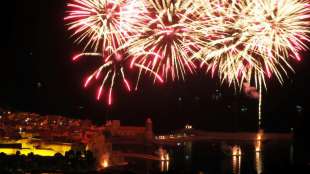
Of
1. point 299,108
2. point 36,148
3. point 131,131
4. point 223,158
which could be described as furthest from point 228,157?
point 299,108

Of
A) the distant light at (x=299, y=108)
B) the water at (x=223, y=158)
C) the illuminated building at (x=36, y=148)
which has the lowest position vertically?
the water at (x=223, y=158)

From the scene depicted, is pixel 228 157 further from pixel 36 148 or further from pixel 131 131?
pixel 36 148

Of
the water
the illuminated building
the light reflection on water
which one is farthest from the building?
the illuminated building

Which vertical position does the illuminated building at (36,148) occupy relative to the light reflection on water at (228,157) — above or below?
above

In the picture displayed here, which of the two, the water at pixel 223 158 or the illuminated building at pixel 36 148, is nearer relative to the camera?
the illuminated building at pixel 36 148

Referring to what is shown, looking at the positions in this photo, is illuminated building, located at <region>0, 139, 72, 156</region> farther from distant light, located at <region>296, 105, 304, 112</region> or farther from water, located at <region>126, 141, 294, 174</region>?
distant light, located at <region>296, 105, 304, 112</region>

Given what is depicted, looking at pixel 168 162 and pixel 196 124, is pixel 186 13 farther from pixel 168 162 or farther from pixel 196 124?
pixel 196 124

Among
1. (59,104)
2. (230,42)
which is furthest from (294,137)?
(59,104)

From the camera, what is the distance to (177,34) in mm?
24797

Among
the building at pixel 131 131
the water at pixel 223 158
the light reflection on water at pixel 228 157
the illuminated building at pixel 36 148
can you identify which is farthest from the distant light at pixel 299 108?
the illuminated building at pixel 36 148

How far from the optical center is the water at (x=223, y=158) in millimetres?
28391

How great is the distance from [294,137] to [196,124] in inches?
614

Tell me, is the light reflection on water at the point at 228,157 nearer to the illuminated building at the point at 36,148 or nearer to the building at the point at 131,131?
the building at the point at 131,131

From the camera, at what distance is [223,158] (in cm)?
3300
